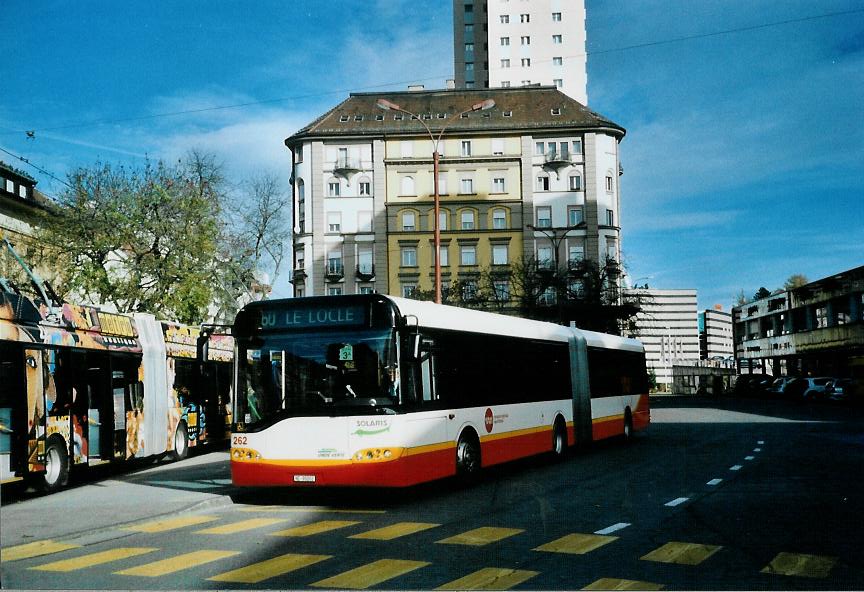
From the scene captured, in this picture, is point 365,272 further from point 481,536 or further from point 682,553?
point 682,553

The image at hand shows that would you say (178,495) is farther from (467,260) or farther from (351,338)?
(467,260)

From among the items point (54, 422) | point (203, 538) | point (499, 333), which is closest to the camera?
point (203, 538)

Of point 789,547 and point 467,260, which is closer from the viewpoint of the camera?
point 789,547

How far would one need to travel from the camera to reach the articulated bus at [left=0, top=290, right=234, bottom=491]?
14.5 m

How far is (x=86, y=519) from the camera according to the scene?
462 inches

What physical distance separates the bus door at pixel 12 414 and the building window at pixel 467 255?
65686 millimetres

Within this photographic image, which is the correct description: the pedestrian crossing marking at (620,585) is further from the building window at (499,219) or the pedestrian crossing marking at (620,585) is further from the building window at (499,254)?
the building window at (499,219)

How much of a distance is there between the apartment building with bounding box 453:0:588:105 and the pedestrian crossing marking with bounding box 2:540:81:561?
92.9m

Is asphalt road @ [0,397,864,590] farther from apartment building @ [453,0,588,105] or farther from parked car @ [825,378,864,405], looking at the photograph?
apartment building @ [453,0,588,105]

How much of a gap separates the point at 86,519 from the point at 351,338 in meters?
3.85

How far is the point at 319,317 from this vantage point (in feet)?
43.5

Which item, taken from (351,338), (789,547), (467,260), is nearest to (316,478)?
(351,338)

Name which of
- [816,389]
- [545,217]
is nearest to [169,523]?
[816,389]

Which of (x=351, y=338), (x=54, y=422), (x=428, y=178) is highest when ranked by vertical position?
(x=428, y=178)
